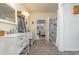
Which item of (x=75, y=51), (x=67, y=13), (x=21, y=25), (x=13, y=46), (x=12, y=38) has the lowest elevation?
(x=75, y=51)

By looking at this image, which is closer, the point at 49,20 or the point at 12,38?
the point at 12,38

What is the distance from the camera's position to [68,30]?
18.7 ft

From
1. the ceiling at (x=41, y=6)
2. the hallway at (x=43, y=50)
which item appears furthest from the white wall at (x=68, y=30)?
the ceiling at (x=41, y=6)

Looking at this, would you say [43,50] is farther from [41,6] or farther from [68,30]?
[41,6]

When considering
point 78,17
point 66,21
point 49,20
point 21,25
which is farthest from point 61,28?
point 49,20

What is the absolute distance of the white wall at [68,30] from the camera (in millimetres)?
5652

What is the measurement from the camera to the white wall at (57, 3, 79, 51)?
5652 millimetres

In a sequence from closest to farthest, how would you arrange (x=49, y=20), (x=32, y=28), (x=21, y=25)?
(x=21, y=25), (x=49, y=20), (x=32, y=28)

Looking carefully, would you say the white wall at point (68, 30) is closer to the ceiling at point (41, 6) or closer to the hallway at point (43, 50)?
the hallway at point (43, 50)

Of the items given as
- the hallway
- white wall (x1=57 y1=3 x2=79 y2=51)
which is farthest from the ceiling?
the hallway

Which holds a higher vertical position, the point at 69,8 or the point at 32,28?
the point at 69,8

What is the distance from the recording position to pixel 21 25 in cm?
597

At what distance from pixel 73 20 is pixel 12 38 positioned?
12.2 feet
